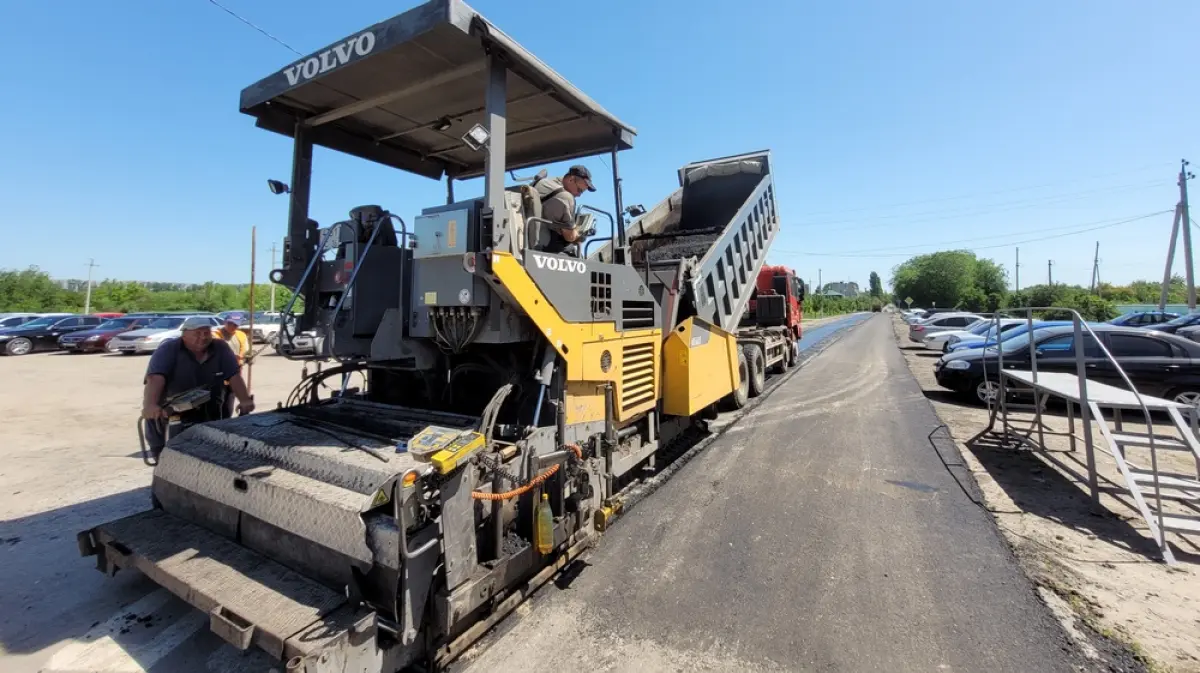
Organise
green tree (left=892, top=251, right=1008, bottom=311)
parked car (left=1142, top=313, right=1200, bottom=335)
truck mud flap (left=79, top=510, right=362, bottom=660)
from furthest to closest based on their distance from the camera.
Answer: green tree (left=892, top=251, right=1008, bottom=311)
parked car (left=1142, top=313, right=1200, bottom=335)
truck mud flap (left=79, top=510, right=362, bottom=660)

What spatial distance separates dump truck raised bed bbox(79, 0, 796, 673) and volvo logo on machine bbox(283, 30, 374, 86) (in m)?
0.02

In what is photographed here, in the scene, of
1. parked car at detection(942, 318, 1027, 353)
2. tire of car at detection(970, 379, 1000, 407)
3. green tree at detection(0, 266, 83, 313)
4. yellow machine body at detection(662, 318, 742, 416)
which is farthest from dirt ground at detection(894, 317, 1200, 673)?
green tree at detection(0, 266, 83, 313)

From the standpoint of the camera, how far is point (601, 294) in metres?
3.92

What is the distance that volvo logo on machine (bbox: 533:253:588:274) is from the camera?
10.7 ft

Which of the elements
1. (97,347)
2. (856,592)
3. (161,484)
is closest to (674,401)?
(856,592)

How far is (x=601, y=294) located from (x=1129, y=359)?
9184mm

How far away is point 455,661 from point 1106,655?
3343mm

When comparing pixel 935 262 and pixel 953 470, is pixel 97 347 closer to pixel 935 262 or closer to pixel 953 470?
pixel 953 470

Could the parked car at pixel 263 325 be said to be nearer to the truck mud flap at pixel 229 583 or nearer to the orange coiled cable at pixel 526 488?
the truck mud flap at pixel 229 583

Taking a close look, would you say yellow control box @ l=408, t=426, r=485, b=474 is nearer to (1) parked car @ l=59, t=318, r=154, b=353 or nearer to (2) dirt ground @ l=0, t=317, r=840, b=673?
(2) dirt ground @ l=0, t=317, r=840, b=673

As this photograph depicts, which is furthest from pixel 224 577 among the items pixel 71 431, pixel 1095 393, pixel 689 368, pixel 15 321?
pixel 15 321

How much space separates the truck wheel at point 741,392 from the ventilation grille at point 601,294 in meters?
4.72

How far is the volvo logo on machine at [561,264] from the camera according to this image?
128 inches

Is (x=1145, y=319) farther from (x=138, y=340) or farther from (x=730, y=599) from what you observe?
(x=138, y=340)
